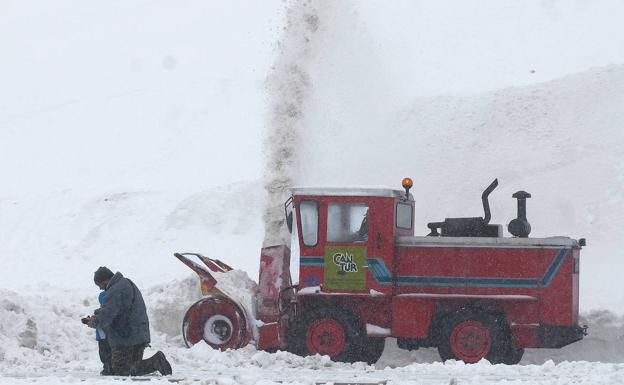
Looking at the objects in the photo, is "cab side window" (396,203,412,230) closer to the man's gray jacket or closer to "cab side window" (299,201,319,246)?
"cab side window" (299,201,319,246)

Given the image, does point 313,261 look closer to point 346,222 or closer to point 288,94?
point 346,222

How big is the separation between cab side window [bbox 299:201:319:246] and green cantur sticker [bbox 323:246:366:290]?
249mm

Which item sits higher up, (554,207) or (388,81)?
(388,81)

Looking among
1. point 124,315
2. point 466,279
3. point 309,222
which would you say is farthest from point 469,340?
point 124,315

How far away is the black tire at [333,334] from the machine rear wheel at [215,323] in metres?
1.08

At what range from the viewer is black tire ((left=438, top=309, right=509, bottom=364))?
11805mm

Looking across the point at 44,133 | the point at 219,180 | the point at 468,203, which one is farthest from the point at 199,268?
the point at 44,133

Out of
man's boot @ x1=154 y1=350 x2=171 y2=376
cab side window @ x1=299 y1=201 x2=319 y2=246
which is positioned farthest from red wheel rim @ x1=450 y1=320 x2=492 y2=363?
man's boot @ x1=154 y1=350 x2=171 y2=376

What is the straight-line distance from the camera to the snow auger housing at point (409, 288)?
11805mm

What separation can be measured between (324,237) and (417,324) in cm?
165

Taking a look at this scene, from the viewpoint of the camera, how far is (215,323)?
42.1ft

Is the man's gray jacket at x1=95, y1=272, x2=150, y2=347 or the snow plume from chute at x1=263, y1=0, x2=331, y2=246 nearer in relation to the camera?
the man's gray jacket at x1=95, y1=272, x2=150, y2=347

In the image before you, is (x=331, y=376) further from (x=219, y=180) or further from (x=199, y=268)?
A: (x=219, y=180)

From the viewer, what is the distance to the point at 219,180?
112 feet
